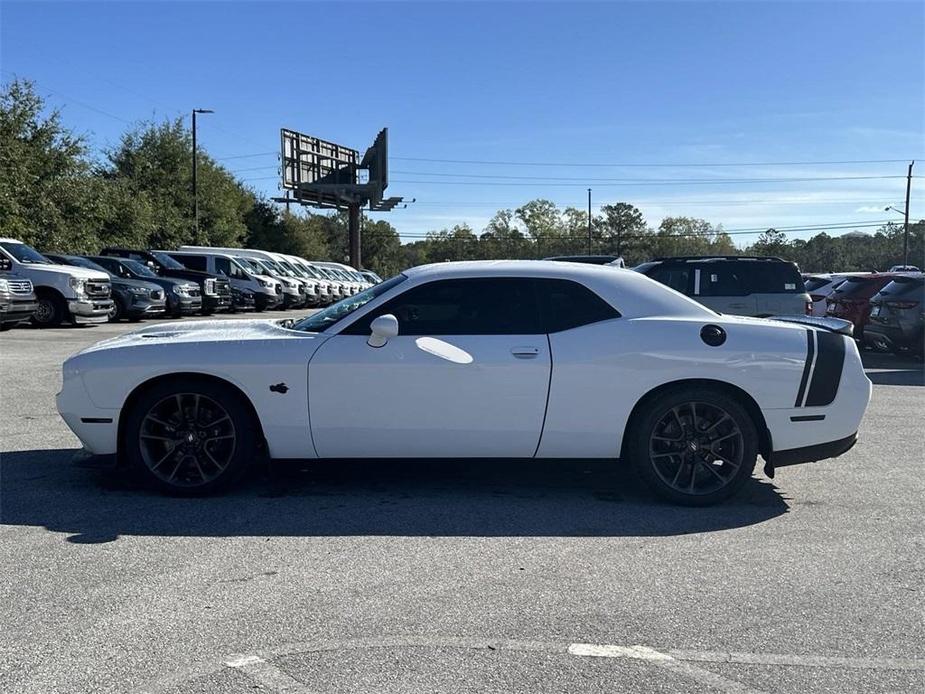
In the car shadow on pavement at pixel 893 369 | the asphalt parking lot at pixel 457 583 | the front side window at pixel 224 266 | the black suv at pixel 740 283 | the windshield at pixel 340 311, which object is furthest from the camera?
the front side window at pixel 224 266

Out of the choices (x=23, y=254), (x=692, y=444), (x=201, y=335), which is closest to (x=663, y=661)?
(x=692, y=444)

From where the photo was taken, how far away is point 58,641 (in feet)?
10.8

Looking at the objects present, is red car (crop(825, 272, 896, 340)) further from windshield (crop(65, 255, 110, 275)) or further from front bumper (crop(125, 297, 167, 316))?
windshield (crop(65, 255, 110, 275))

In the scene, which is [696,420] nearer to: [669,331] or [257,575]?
[669,331]

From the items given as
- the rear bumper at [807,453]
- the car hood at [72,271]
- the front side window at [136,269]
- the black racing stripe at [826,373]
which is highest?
the front side window at [136,269]

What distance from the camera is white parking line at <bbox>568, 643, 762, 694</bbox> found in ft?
9.89

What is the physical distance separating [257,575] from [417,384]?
1528 mm

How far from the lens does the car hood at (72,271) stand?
16.9 metres

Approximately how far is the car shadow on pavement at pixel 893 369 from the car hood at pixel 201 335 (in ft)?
28.8

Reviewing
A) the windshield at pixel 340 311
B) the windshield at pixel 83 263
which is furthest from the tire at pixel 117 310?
the windshield at pixel 340 311

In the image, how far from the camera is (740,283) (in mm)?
13141

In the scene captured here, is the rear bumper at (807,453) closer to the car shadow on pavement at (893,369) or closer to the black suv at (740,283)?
the car shadow on pavement at (893,369)

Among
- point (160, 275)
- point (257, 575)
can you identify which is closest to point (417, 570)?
point (257, 575)

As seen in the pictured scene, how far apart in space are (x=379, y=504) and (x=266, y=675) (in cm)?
210
